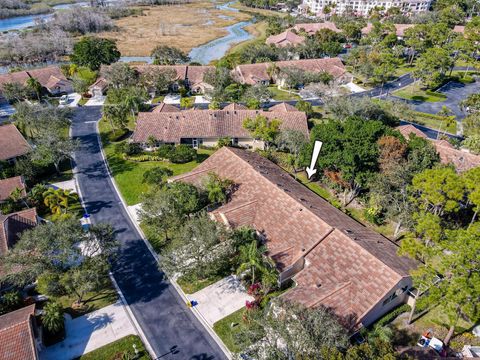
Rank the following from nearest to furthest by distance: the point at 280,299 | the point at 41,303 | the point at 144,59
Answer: the point at 280,299, the point at 41,303, the point at 144,59

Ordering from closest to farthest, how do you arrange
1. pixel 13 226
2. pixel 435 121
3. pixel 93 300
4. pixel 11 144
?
pixel 93 300 → pixel 13 226 → pixel 11 144 → pixel 435 121

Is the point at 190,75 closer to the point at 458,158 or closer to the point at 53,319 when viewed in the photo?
the point at 458,158

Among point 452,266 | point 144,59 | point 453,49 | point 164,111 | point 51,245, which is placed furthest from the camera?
point 144,59

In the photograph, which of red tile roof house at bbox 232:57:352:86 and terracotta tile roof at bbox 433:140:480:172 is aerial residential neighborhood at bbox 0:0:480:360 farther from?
red tile roof house at bbox 232:57:352:86

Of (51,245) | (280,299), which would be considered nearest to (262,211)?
(280,299)

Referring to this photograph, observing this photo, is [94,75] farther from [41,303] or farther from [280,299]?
[280,299]

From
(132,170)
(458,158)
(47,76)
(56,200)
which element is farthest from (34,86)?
(458,158)

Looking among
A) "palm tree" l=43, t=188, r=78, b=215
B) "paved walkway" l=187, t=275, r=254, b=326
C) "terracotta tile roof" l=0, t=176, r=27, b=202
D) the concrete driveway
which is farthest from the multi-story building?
"paved walkway" l=187, t=275, r=254, b=326
